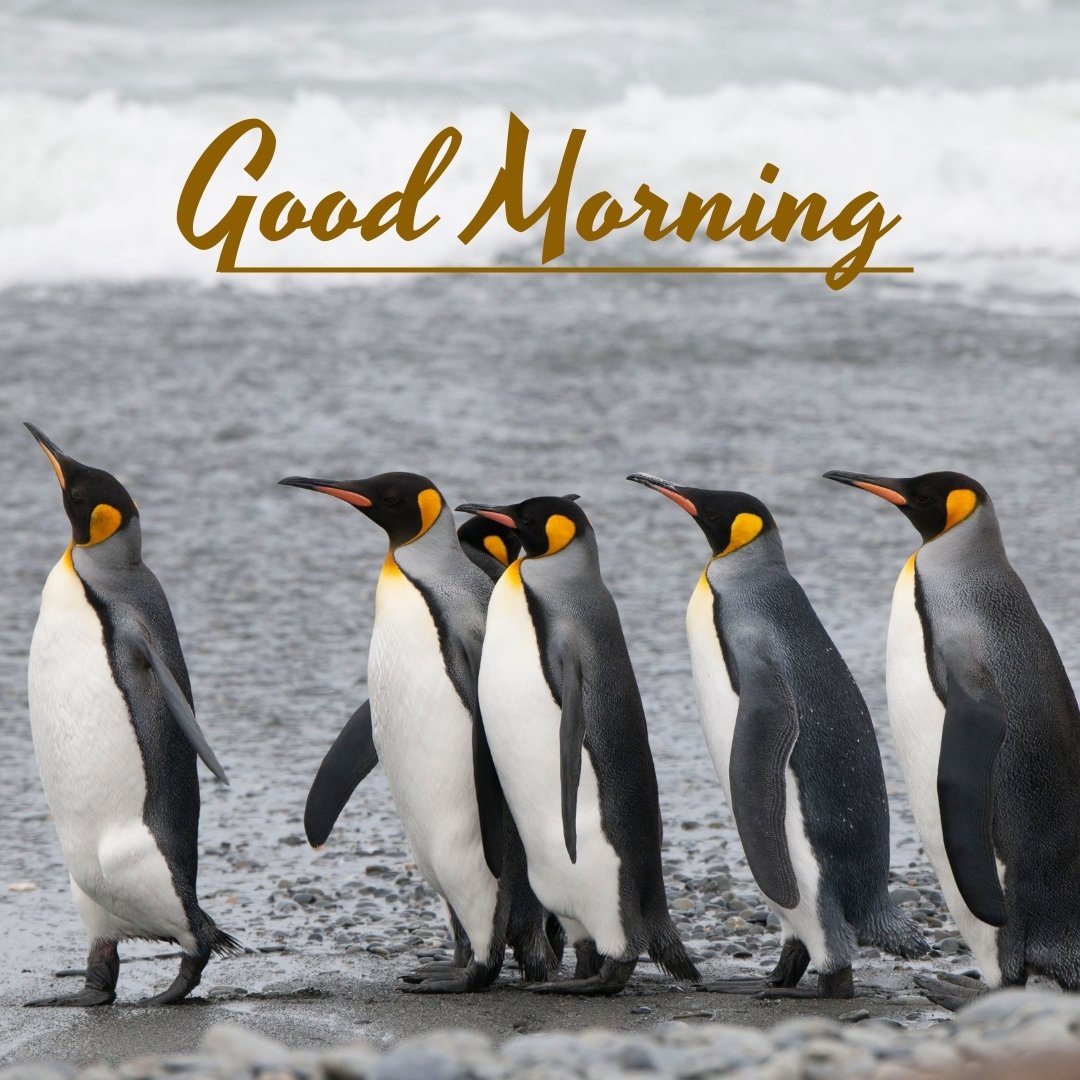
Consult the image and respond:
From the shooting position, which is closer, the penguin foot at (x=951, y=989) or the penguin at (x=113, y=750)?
the penguin foot at (x=951, y=989)

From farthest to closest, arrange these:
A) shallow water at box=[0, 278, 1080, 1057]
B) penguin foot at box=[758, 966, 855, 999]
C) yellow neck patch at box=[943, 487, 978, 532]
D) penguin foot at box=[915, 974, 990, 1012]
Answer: shallow water at box=[0, 278, 1080, 1057] → yellow neck patch at box=[943, 487, 978, 532] → penguin foot at box=[758, 966, 855, 999] → penguin foot at box=[915, 974, 990, 1012]

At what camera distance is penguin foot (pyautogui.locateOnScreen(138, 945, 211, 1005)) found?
350 cm

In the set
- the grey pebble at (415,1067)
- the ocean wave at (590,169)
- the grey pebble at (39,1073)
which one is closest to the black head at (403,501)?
the grey pebble at (39,1073)

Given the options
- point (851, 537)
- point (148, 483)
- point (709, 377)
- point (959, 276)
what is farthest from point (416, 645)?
point (959, 276)

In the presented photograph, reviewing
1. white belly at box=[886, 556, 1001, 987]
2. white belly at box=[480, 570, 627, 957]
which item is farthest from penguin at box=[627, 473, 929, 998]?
white belly at box=[480, 570, 627, 957]

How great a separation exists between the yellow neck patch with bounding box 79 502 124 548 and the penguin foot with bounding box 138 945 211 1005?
826 mm

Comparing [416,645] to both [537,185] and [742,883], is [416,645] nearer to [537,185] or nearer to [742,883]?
[742,883]

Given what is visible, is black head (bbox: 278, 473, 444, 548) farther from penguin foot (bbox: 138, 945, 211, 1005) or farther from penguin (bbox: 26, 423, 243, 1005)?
penguin foot (bbox: 138, 945, 211, 1005)

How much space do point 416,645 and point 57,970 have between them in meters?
1.00

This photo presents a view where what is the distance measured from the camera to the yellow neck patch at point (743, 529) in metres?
3.72

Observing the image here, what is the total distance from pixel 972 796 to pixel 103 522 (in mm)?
1739

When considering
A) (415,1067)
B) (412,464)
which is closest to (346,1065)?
(415,1067)

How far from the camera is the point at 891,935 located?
3494 mm

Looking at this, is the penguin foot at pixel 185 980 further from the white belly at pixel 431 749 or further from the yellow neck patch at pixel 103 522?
the yellow neck patch at pixel 103 522
